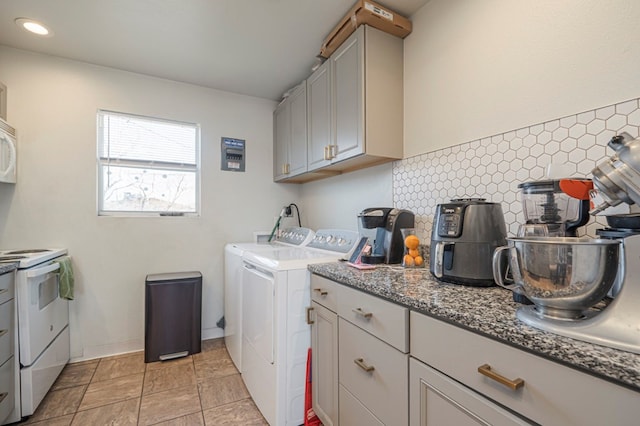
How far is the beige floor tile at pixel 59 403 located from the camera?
1.70m

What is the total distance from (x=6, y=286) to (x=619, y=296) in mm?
2517

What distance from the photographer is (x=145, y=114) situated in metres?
2.58

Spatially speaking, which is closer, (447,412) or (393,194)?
(447,412)

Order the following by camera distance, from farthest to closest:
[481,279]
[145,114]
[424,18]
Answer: [145,114]
[424,18]
[481,279]

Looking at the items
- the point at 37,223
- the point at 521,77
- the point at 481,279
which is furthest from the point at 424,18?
the point at 37,223

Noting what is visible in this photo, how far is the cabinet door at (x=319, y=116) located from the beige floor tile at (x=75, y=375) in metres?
2.28

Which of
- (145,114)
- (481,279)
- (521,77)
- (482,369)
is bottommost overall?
(482,369)

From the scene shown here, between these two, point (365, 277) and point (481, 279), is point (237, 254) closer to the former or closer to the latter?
point (365, 277)

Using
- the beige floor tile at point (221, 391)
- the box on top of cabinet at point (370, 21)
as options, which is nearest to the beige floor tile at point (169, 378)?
the beige floor tile at point (221, 391)

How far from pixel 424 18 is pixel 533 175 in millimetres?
1136

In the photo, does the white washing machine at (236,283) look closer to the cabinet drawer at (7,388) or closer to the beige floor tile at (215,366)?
the beige floor tile at (215,366)

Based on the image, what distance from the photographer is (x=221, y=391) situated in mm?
1955

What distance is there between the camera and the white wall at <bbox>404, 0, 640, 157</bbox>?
100cm

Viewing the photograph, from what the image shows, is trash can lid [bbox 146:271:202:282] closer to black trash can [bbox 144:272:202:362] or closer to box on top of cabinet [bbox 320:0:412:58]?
black trash can [bbox 144:272:202:362]
